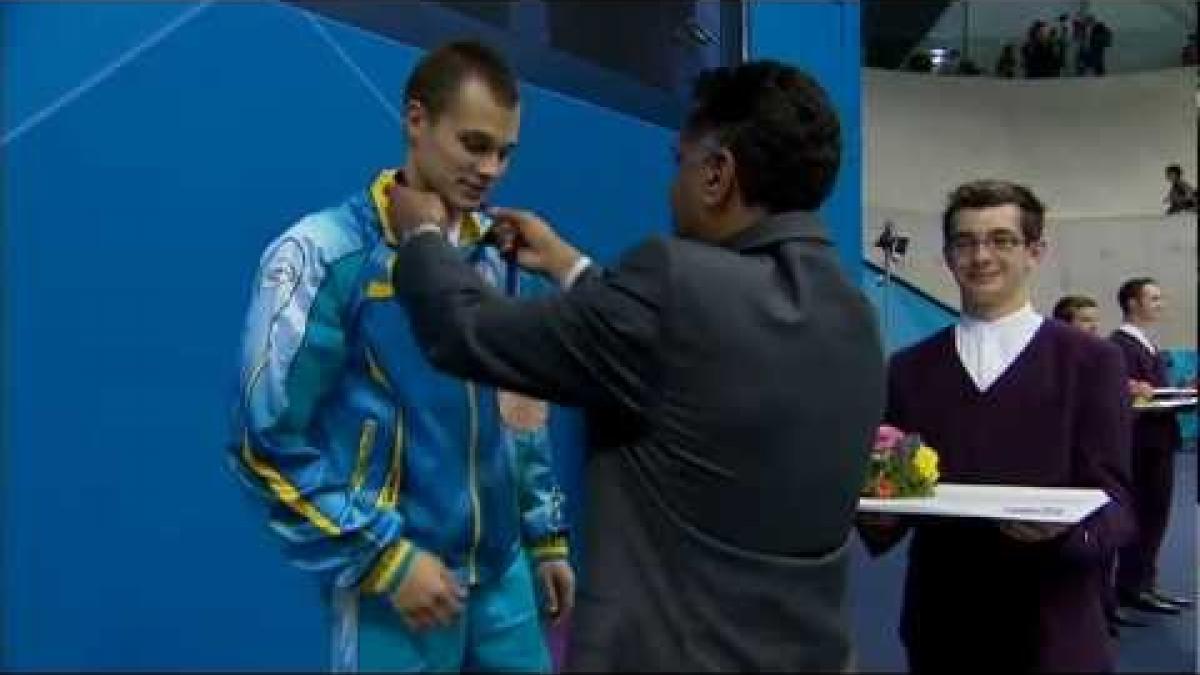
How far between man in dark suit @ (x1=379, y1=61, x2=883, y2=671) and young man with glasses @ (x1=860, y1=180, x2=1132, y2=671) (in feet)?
2.15

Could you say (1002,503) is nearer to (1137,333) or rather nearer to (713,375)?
(713,375)

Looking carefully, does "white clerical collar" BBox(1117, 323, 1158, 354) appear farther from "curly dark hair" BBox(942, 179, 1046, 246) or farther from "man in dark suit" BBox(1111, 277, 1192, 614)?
"curly dark hair" BBox(942, 179, 1046, 246)

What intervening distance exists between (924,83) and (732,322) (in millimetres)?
6196

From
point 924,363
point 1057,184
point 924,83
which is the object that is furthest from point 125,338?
point 1057,184

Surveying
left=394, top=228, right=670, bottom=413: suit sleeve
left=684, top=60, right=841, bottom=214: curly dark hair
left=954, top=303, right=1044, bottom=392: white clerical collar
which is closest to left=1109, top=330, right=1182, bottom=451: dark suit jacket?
left=954, top=303, right=1044, bottom=392: white clerical collar

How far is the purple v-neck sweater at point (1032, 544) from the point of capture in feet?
5.87

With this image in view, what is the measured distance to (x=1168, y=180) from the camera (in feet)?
20.0

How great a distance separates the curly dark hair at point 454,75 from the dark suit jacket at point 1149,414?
3.36m

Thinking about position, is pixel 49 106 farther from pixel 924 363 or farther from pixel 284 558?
pixel 924 363

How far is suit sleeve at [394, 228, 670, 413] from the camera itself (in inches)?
43.3

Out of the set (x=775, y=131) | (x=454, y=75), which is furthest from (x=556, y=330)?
(x=454, y=75)

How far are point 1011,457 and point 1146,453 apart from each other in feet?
11.1

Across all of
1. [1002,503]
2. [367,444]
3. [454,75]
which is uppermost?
[454,75]

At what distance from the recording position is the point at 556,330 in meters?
1.11
